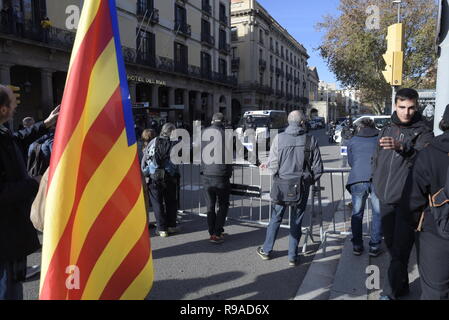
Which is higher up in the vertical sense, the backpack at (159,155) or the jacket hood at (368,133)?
the jacket hood at (368,133)

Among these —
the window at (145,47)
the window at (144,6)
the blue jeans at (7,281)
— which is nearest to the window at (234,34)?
the window at (144,6)

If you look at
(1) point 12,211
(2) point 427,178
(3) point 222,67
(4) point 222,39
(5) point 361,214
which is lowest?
(5) point 361,214

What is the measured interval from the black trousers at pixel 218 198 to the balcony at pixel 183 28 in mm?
26464

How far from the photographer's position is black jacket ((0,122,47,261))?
7.05 feet

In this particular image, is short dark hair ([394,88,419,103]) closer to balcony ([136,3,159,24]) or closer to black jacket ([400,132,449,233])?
black jacket ([400,132,449,233])

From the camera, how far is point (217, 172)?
4766 millimetres

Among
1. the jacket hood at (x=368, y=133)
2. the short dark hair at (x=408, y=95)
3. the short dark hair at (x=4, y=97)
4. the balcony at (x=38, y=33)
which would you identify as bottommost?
the jacket hood at (x=368, y=133)

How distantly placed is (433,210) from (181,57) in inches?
1191

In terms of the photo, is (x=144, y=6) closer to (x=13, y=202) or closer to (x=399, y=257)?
(x=13, y=202)

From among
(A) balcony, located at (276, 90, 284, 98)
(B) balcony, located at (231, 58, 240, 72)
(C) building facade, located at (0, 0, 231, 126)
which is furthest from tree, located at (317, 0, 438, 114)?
(A) balcony, located at (276, 90, 284, 98)

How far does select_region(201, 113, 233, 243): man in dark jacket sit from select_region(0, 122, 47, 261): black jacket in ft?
8.90

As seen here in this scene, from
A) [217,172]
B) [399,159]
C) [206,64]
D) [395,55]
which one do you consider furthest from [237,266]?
[206,64]

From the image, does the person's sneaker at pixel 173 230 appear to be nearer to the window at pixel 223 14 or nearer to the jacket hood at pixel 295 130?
the jacket hood at pixel 295 130

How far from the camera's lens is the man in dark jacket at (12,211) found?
2164 mm
